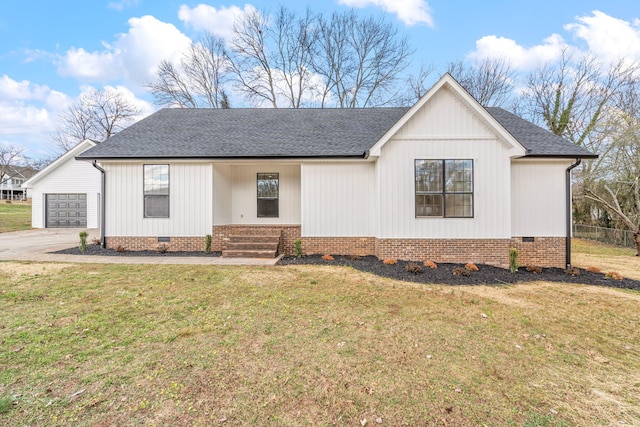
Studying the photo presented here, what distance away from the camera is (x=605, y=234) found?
17000 mm

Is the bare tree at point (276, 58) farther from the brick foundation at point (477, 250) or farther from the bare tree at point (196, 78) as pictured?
the brick foundation at point (477, 250)

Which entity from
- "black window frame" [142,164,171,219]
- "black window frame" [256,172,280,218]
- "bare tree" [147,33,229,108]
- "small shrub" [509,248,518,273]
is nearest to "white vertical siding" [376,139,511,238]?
"small shrub" [509,248,518,273]

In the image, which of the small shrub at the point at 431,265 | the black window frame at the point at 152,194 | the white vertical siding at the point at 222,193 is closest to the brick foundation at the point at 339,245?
the small shrub at the point at 431,265

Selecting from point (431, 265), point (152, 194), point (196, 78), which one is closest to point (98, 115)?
point (196, 78)

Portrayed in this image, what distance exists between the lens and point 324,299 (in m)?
5.23

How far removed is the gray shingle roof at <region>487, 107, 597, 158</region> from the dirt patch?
1284 centimetres

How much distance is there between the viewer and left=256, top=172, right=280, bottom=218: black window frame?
11.0 meters

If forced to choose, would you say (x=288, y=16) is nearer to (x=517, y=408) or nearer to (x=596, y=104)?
(x=596, y=104)

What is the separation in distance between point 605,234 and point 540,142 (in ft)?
43.0

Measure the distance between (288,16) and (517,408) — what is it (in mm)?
26571

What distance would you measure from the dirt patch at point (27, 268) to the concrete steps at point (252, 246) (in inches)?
160

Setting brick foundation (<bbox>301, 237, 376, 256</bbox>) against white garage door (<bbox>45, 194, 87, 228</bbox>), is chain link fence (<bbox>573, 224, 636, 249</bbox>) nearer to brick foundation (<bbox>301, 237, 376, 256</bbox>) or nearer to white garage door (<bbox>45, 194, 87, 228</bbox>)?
brick foundation (<bbox>301, 237, 376, 256</bbox>)

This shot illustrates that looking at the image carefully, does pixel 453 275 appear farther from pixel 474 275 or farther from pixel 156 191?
pixel 156 191

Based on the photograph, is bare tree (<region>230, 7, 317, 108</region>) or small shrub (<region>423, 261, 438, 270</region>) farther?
bare tree (<region>230, 7, 317, 108</region>)
